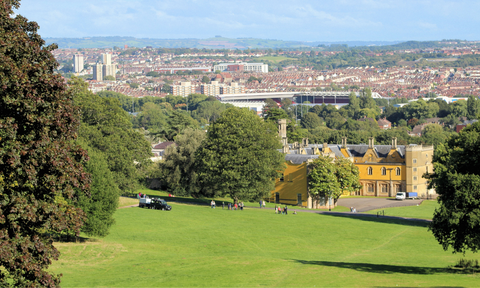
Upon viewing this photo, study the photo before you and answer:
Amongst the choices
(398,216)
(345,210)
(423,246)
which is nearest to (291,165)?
(345,210)

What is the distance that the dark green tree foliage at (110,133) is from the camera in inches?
2157

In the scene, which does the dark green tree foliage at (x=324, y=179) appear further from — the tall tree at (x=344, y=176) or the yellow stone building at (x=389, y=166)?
the yellow stone building at (x=389, y=166)

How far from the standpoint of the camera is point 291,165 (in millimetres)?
71625

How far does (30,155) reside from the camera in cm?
1728

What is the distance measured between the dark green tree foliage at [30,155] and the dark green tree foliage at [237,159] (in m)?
42.7

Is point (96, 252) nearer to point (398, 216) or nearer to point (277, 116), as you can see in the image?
point (398, 216)

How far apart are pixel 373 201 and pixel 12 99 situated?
6327cm

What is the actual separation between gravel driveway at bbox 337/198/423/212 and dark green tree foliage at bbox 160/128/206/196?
1766 cm

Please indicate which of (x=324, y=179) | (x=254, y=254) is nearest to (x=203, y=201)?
(x=324, y=179)

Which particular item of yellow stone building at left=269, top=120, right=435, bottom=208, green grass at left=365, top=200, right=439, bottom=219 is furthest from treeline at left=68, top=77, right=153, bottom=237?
green grass at left=365, top=200, right=439, bottom=219

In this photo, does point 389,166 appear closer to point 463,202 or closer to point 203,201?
point 203,201

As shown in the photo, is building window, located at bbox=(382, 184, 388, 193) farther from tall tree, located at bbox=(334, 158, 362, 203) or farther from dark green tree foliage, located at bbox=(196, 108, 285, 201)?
dark green tree foliage, located at bbox=(196, 108, 285, 201)

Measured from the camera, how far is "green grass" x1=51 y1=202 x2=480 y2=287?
26.8 metres

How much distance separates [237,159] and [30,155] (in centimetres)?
4521
